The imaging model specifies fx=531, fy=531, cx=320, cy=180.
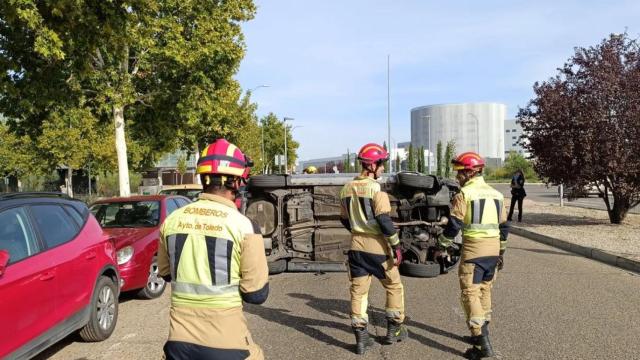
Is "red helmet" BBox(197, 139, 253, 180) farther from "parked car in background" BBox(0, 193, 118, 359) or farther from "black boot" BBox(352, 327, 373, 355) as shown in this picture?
"black boot" BBox(352, 327, 373, 355)

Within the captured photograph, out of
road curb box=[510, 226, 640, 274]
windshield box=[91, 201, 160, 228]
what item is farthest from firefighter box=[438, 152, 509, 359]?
road curb box=[510, 226, 640, 274]

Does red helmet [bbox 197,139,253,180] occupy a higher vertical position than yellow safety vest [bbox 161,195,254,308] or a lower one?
higher

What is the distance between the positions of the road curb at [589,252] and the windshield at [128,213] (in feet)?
26.1

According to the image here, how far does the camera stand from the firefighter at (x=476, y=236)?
16.4 feet

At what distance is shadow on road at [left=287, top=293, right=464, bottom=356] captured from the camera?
207 inches

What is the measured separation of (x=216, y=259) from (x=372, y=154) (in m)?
2.96

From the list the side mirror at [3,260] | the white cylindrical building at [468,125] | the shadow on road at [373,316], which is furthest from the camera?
the white cylindrical building at [468,125]

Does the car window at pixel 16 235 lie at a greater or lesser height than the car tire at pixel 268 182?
lesser

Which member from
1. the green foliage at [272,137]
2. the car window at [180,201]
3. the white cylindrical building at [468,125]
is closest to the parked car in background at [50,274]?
the car window at [180,201]

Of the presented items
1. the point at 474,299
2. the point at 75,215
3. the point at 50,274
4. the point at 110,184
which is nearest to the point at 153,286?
the point at 75,215

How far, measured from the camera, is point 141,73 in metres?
16.8

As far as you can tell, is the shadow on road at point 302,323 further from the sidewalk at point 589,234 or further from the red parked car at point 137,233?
the sidewalk at point 589,234

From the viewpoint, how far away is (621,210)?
49.1 feet

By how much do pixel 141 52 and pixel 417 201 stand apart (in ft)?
37.8
